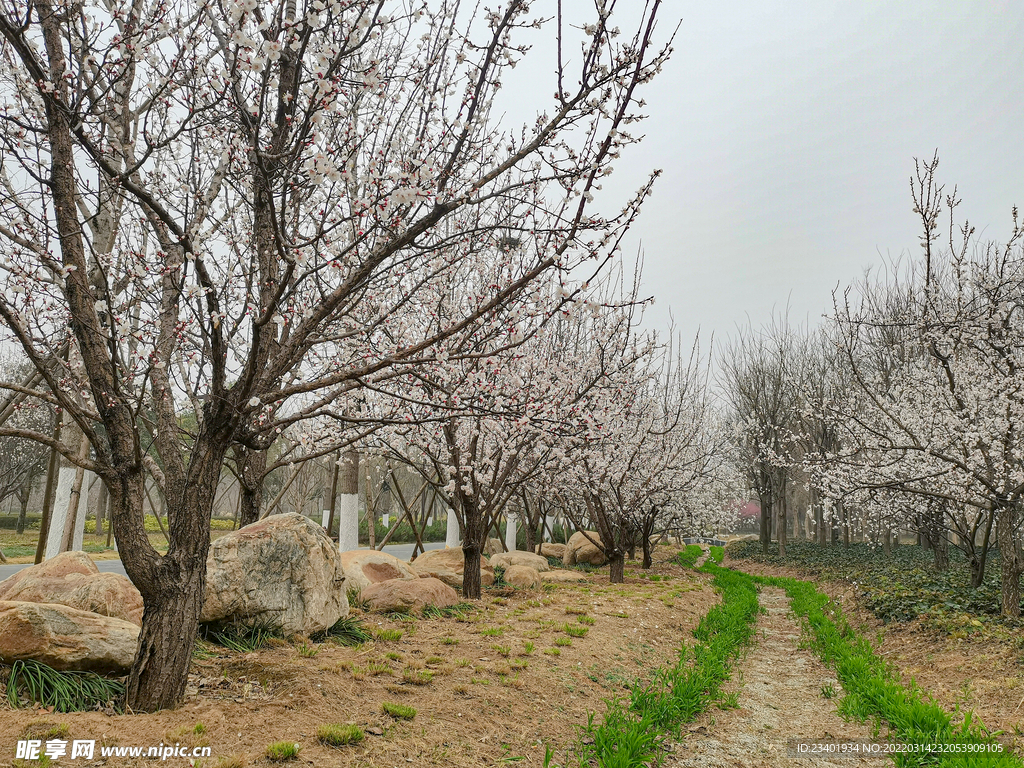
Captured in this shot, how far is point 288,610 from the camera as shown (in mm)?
5719

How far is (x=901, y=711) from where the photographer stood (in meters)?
4.61

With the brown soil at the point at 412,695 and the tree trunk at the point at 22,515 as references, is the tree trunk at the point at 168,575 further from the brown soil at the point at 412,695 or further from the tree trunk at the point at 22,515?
the tree trunk at the point at 22,515

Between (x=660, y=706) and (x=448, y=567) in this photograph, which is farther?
(x=448, y=567)

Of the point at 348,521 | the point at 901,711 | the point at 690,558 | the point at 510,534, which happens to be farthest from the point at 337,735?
the point at 690,558

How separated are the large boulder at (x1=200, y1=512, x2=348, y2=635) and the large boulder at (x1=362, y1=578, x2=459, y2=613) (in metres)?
1.58

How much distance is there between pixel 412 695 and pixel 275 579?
196 centimetres

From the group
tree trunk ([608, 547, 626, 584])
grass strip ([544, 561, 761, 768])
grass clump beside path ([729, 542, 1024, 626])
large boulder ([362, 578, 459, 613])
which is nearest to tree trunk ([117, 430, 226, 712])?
grass strip ([544, 561, 761, 768])

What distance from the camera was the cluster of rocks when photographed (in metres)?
3.94

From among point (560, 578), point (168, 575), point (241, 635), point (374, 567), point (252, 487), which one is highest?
point (252, 487)

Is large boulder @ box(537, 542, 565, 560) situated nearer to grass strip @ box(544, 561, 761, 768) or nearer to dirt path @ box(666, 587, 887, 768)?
grass strip @ box(544, 561, 761, 768)

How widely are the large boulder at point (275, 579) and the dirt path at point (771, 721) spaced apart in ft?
11.8

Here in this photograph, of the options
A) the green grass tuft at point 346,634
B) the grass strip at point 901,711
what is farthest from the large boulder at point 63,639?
the grass strip at point 901,711

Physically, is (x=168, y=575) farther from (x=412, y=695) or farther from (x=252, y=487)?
(x=252, y=487)

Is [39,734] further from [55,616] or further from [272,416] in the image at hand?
[272,416]
